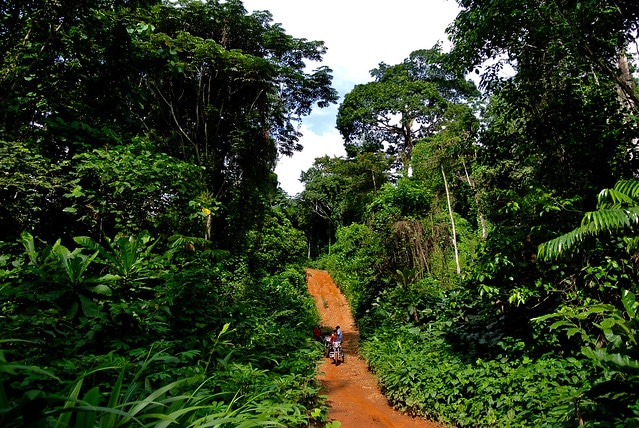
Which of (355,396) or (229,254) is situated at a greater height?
(229,254)

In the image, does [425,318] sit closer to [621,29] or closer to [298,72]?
[621,29]

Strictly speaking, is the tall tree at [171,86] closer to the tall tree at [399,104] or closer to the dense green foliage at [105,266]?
the dense green foliage at [105,266]

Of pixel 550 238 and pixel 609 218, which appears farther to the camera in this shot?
pixel 550 238

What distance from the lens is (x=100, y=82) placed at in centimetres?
406

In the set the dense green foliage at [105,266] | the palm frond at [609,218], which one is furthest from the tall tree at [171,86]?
the palm frond at [609,218]

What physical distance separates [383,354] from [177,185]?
6375mm

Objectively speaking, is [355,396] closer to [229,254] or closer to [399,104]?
[229,254]

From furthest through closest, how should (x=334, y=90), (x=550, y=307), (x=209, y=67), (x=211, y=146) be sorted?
(x=334, y=90), (x=211, y=146), (x=209, y=67), (x=550, y=307)

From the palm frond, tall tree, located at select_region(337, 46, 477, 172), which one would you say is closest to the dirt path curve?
the palm frond

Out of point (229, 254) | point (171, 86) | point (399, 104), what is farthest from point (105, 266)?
point (399, 104)

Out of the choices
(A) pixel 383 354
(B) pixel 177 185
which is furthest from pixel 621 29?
(A) pixel 383 354

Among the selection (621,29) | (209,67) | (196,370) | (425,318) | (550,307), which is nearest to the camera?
(196,370)

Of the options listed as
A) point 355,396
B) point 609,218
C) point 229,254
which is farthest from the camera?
point 355,396

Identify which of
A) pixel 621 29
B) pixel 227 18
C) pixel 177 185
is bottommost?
pixel 177 185
